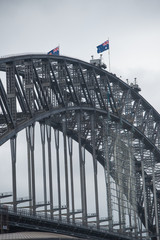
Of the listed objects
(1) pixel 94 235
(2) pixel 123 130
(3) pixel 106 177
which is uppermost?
(2) pixel 123 130

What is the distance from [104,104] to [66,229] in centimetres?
3358

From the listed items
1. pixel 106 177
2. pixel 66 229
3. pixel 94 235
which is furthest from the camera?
pixel 106 177

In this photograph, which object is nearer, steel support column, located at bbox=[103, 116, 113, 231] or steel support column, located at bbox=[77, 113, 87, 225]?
steel support column, located at bbox=[77, 113, 87, 225]

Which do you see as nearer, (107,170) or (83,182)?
(83,182)

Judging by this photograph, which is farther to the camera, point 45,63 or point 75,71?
point 75,71

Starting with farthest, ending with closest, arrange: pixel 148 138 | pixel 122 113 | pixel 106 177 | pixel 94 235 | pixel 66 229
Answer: pixel 148 138, pixel 122 113, pixel 106 177, pixel 94 235, pixel 66 229

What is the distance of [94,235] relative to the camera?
141m

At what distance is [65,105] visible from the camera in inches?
5369

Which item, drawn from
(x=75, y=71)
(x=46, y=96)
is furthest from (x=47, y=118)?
(x=75, y=71)

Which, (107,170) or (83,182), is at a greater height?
(107,170)

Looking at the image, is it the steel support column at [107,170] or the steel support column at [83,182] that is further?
the steel support column at [107,170]

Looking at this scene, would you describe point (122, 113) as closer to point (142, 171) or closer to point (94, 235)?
point (142, 171)

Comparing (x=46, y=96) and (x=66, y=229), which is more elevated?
(x=46, y=96)

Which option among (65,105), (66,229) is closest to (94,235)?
(66,229)
